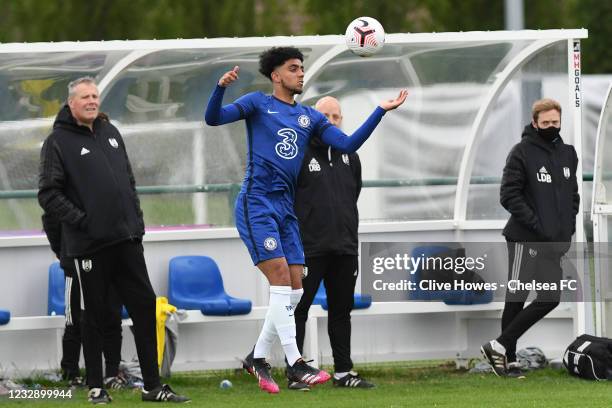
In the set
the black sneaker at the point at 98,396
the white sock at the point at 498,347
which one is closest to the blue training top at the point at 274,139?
the black sneaker at the point at 98,396

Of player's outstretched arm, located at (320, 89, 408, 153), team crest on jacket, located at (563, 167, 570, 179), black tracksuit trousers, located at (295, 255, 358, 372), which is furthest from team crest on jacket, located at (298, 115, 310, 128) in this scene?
team crest on jacket, located at (563, 167, 570, 179)

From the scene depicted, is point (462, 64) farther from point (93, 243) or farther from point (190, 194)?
point (93, 243)

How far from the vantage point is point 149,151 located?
11.7 metres

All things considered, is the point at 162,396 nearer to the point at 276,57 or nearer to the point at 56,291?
Result: the point at 276,57

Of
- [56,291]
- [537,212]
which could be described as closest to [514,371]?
[537,212]

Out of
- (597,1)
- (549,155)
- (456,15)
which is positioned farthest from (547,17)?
(549,155)

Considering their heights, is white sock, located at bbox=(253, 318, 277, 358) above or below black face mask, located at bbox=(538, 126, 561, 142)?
below

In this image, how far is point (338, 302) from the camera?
31.6ft

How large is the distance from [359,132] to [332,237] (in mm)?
952

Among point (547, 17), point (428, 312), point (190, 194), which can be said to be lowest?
point (428, 312)

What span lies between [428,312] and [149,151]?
2.54 m

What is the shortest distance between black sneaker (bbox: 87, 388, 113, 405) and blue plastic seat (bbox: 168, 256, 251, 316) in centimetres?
221

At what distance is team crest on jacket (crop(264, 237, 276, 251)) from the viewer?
870cm

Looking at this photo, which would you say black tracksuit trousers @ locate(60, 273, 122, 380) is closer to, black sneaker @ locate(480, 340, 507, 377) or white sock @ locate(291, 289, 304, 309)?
white sock @ locate(291, 289, 304, 309)
